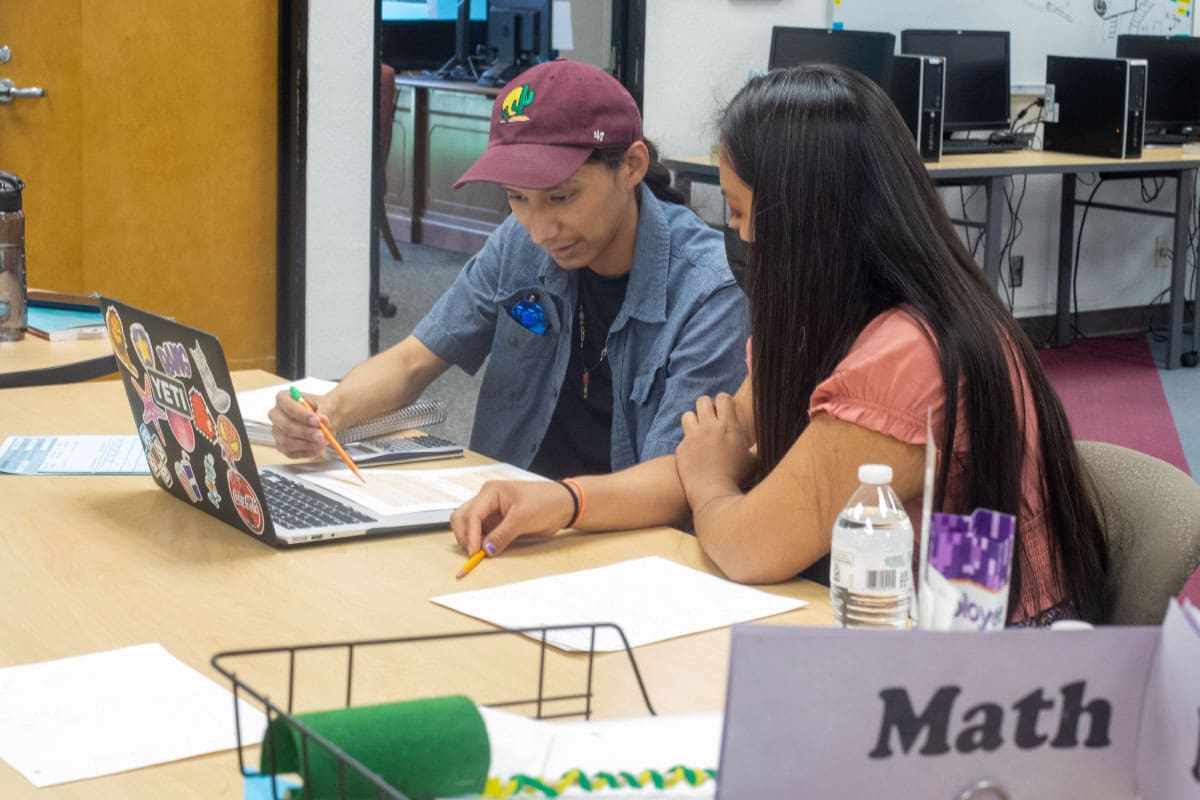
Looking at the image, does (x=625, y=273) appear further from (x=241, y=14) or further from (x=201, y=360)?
(x=241, y=14)

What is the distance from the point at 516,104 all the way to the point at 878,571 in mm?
1039

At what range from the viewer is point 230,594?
1.26 meters

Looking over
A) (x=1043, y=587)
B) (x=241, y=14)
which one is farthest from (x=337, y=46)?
(x=1043, y=587)

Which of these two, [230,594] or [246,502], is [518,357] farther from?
[230,594]

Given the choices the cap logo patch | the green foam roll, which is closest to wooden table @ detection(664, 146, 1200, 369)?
the cap logo patch

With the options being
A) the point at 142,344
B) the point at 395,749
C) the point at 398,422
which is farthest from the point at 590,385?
the point at 395,749

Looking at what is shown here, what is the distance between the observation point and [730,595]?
4.18ft

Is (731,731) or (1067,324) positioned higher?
(731,731)

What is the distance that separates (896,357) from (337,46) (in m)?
3.01

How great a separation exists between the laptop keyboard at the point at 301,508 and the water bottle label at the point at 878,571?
0.63 meters

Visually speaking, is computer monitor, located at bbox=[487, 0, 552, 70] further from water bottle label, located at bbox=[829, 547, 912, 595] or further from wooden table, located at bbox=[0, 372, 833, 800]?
water bottle label, located at bbox=[829, 547, 912, 595]

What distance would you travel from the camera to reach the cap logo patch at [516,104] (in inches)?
71.6

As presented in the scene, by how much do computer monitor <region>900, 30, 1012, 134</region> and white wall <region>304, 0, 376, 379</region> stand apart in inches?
85.0

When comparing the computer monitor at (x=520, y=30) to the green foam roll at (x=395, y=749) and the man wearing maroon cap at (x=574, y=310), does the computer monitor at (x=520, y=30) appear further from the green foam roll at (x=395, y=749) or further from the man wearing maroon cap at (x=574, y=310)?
the green foam roll at (x=395, y=749)
